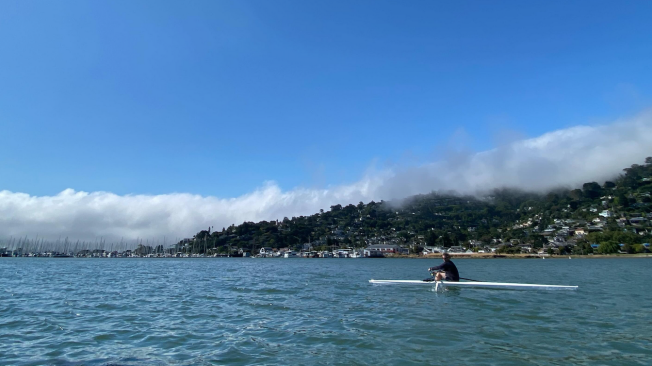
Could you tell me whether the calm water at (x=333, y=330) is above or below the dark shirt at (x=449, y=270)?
below

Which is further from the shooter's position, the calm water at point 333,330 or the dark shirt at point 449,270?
the dark shirt at point 449,270

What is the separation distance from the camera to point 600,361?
903 centimetres

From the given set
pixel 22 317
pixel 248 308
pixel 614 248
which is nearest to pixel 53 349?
pixel 22 317

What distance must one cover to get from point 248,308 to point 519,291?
1616 centimetres

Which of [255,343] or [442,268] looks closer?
[255,343]

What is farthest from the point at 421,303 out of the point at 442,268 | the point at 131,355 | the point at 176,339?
the point at 131,355

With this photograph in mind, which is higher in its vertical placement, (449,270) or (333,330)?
(449,270)

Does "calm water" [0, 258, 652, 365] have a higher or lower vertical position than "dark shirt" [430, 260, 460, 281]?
lower

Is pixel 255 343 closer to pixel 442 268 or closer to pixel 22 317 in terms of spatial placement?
pixel 22 317

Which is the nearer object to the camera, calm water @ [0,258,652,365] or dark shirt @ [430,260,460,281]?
calm water @ [0,258,652,365]

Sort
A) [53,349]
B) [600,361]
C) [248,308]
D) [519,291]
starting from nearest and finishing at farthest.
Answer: [600,361] → [53,349] → [248,308] → [519,291]

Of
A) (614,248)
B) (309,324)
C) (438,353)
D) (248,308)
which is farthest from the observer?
(614,248)

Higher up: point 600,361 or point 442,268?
point 442,268

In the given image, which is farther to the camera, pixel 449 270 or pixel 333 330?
pixel 449 270
